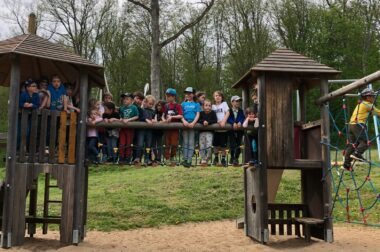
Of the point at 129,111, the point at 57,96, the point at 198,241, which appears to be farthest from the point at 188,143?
the point at 57,96

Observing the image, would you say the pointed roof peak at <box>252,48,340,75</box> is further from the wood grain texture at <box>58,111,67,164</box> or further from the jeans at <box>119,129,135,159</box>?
the wood grain texture at <box>58,111,67,164</box>

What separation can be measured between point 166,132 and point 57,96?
6.47 ft

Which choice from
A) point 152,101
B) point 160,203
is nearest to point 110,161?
point 152,101

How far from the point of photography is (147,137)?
26.9 ft

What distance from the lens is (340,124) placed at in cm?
2608

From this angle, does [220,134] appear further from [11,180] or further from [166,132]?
[11,180]

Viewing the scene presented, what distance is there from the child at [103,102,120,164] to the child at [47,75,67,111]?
0.74 metres

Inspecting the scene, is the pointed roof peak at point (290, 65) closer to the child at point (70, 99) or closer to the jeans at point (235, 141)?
the jeans at point (235, 141)

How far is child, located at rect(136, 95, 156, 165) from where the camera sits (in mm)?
8070

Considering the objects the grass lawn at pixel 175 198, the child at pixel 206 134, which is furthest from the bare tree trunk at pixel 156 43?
the child at pixel 206 134

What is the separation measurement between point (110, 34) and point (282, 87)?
2413 cm

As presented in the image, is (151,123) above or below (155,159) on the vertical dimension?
above

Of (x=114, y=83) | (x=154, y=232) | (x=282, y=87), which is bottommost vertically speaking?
(x=154, y=232)

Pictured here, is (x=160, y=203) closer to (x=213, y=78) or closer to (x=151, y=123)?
(x=151, y=123)
